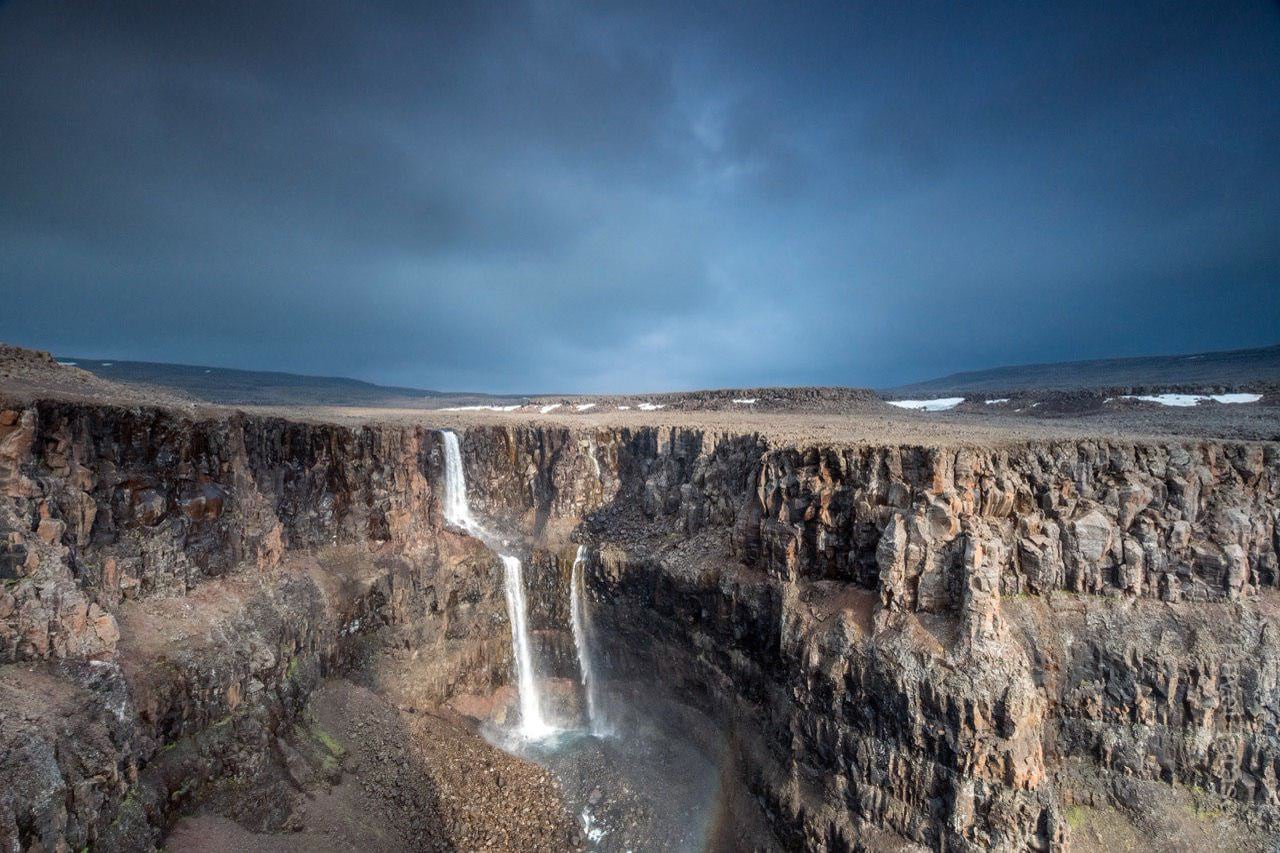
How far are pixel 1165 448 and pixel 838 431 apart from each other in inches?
517

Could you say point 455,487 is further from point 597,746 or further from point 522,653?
point 597,746

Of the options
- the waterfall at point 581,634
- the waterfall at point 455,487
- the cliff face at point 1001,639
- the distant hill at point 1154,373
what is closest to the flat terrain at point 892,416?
the waterfall at point 455,487

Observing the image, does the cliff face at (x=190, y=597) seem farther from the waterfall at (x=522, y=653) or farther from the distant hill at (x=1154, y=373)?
the distant hill at (x=1154, y=373)

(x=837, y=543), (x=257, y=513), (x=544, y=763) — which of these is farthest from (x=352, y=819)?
(x=837, y=543)

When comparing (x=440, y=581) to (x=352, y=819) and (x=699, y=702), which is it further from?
(x=699, y=702)

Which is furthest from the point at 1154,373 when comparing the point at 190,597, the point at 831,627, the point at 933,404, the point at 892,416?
the point at 190,597

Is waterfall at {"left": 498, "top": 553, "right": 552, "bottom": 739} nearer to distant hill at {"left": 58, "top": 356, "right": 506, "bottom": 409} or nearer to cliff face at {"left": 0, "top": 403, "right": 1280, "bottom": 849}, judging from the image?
cliff face at {"left": 0, "top": 403, "right": 1280, "bottom": 849}

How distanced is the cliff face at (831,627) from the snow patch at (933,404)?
27.8m

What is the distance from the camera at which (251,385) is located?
8719cm

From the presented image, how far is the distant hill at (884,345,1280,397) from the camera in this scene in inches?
1790

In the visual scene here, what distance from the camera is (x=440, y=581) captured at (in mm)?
27656

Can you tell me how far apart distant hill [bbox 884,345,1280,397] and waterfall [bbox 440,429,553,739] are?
4746 cm

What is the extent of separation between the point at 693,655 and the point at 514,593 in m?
10.6

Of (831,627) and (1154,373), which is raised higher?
(1154,373)
